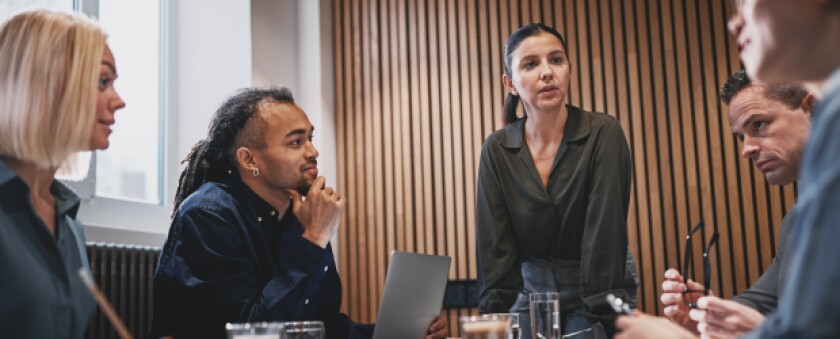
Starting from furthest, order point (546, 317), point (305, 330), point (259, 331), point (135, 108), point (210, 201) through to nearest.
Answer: point (135, 108) < point (210, 201) < point (546, 317) < point (305, 330) < point (259, 331)

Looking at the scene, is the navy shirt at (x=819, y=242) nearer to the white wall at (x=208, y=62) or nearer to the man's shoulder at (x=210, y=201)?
the man's shoulder at (x=210, y=201)

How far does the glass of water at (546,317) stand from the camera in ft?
6.77

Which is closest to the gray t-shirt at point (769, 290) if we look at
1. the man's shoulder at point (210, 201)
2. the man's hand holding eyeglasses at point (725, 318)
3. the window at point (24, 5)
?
the man's hand holding eyeglasses at point (725, 318)

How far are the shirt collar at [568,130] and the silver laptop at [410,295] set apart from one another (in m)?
0.89

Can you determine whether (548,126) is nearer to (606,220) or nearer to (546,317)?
(606,220)

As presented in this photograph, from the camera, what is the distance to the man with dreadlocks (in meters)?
2.47

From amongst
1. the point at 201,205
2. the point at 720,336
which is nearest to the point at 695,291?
the point at 720,336

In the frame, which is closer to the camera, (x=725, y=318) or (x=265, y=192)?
(x=725, y=318)

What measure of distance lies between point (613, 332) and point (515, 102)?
123cm

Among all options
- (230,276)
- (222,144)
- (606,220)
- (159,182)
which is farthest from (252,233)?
(159,182)

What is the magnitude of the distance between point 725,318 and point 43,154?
1.75 metres

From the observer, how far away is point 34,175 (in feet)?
6.46

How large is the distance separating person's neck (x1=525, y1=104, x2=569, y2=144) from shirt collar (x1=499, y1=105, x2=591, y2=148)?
3cm

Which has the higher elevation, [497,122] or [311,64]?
[311,64]
